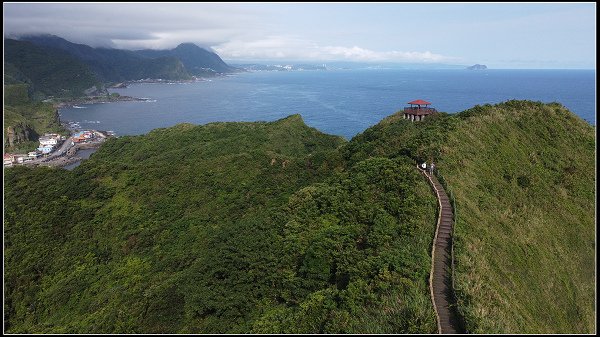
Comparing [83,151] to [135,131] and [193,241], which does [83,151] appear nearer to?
[135,131]

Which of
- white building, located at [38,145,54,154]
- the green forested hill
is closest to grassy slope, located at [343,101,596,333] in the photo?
the green forested hill

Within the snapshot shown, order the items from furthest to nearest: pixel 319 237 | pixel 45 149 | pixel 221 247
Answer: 1. pixel 45 149
2. pixel 221 247
3. pixel 319 237

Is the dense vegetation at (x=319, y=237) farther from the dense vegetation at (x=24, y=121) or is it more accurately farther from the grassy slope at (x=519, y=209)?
the dense vegetation at (x=24, y=121)

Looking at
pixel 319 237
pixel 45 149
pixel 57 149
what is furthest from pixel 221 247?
pixel 57 149

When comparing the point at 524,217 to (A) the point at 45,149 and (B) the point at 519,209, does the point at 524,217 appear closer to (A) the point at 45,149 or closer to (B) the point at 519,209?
(B) the point at 519,209

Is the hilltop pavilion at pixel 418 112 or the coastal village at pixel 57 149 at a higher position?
the hilltop pavilion at pixel 418 112

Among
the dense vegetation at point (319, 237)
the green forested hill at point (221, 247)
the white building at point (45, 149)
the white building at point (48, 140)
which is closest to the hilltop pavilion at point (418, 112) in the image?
the dense vegetation at point (319, 237)

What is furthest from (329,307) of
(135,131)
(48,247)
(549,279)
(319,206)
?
(135,131)
